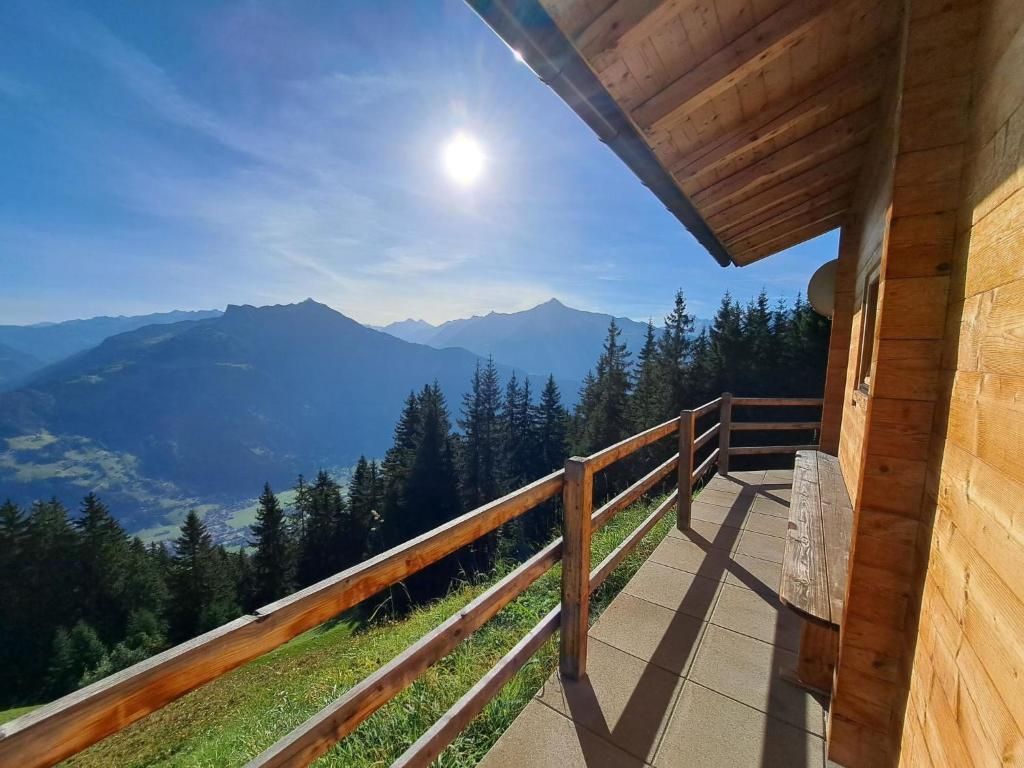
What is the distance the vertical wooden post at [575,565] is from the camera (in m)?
2.30

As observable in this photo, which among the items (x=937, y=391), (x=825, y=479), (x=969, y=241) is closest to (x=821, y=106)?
(x=969, y=241)

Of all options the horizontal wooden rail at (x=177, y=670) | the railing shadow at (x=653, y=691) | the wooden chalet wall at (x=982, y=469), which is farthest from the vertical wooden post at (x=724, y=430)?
the horizontal wooden rail at (x=177, y=670)

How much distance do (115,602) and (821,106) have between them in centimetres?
4546

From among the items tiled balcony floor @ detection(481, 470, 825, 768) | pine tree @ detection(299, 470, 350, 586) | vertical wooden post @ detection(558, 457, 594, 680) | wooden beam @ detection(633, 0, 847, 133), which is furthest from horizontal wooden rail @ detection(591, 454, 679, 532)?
pine tree @ detection(299, 470, 350, 586)

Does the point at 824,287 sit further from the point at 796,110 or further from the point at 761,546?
the point at 796,110

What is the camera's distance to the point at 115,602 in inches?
1238

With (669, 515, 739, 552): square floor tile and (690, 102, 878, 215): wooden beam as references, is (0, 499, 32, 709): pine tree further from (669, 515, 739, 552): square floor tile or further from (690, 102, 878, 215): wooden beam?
(690, 102, 878, 215): wooden beam

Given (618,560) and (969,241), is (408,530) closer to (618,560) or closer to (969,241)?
(618,560)

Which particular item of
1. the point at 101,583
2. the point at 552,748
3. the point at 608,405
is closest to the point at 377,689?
the point at 552,748

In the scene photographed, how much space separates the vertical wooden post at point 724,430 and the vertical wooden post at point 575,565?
3.83m

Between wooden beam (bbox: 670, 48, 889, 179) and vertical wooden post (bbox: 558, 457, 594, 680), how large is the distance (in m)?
2.10

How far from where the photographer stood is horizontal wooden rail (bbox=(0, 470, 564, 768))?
0.75 meters

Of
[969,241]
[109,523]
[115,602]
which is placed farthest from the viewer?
[109,523]

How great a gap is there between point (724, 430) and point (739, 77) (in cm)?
465
